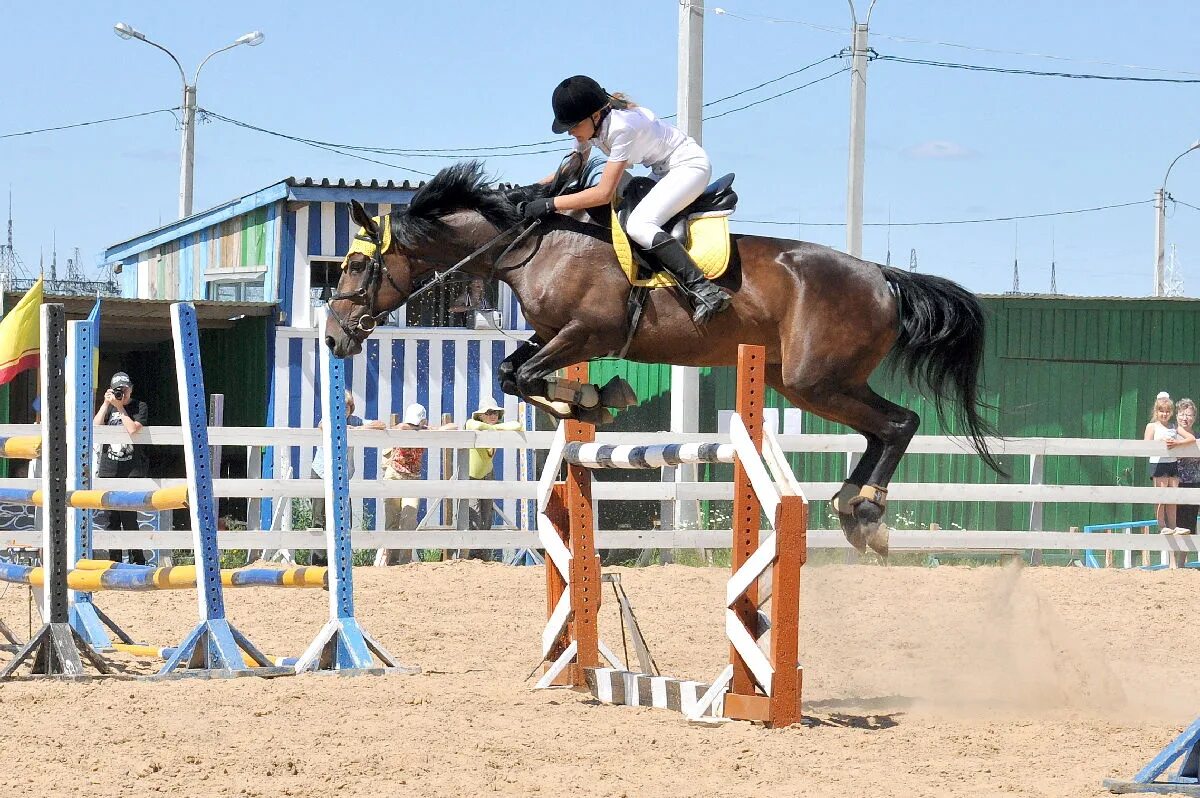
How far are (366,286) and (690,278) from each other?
149 centimetres

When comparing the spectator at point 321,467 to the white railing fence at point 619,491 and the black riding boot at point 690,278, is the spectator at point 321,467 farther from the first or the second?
the black riding boot at point 690,278

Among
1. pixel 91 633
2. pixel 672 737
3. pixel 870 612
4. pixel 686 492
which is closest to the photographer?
pixel 672 737

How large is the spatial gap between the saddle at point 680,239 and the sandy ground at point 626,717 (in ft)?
6.04

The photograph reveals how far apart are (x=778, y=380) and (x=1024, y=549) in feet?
21.7

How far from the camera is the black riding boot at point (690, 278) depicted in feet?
19.7

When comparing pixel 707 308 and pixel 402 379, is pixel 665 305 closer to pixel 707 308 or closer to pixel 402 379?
pixel 707 308

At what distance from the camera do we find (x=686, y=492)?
39.0ft

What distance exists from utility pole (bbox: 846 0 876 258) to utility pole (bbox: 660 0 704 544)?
278 cm

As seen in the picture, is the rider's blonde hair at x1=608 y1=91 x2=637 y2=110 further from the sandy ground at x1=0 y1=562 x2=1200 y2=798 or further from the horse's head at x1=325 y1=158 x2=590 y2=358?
the sandy ground at x1=0 y1=562 x2=1200 y2=798

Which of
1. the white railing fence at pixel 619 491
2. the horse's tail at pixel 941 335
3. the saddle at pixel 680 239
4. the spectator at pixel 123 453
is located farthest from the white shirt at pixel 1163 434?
the spectator at pixel 123 453

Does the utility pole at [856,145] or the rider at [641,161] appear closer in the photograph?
the rider at [641,161]

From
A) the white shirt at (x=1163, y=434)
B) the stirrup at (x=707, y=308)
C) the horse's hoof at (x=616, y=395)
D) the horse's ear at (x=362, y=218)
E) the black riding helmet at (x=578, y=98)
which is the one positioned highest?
the black riding helmet at (x=578, y=98)

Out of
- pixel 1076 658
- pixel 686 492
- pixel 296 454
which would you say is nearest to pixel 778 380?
pixel 1076 658

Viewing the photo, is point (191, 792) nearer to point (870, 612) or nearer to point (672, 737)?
point (672, 737)
